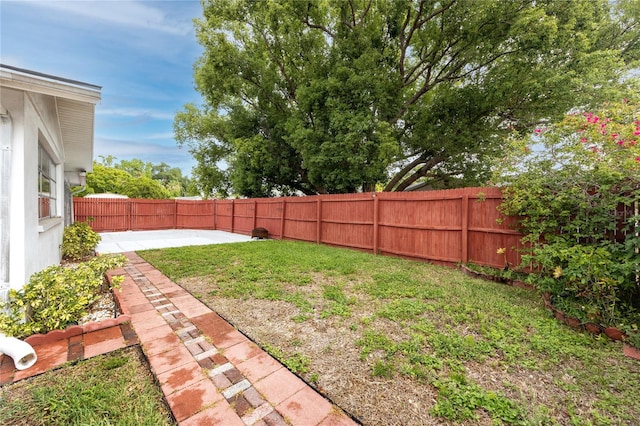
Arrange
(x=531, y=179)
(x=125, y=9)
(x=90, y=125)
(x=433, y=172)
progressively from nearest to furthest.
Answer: (x=531, y=179) → (x=125, y=9) → (x=90, y=125) → (x=433, y=172)

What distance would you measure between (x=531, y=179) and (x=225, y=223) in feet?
44.5

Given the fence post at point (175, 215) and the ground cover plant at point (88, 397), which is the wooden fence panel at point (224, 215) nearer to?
the fence post at point (175, 215)

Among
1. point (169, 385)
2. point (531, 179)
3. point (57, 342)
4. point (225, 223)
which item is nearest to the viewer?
point (169, 385)

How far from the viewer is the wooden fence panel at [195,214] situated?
15.5 meters

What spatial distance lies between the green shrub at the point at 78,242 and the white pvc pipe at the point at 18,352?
17.9 ft

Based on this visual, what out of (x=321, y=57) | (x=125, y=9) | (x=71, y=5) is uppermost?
(x=321, y=57)

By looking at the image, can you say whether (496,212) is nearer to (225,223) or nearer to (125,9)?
(125,9)

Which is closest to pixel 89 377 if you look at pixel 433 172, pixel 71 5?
pixel 71 5

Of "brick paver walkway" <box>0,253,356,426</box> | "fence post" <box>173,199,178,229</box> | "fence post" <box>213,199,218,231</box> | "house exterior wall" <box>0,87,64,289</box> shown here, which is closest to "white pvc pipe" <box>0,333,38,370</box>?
"brick paver walkway" <box>0,253,356,426</box>

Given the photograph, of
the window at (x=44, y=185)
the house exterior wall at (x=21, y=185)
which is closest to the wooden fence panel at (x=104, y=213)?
the window at (x=44, y=185)

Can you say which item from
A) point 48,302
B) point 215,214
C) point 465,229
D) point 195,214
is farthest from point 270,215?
point 48,302

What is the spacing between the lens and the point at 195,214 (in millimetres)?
15852

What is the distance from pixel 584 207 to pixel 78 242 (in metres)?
10.3

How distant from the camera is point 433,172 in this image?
43.7ft
